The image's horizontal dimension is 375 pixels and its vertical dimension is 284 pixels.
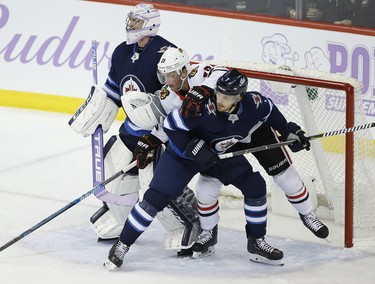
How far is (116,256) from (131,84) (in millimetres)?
760

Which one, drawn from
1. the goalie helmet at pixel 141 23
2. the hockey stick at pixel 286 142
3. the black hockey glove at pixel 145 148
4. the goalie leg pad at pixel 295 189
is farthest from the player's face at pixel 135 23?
the goalie leg pad at pixel 295 189

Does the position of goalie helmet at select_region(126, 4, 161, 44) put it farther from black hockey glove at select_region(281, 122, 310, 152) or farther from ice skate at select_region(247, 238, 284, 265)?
ice skate at select_region(247, 238, 284, 265)

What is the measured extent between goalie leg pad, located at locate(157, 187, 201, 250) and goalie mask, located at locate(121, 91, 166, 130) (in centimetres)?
39

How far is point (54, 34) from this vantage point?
24.4 feet

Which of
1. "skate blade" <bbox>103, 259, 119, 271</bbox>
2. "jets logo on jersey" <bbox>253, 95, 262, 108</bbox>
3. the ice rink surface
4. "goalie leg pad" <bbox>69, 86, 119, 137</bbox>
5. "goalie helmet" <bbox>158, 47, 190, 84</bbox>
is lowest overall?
the ice rink surface

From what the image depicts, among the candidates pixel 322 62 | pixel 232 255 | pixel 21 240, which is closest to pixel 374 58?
pixel 322 62

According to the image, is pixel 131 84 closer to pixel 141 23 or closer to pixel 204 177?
pixel 141 23

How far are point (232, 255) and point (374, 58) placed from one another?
171cm

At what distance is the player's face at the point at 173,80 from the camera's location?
15.2ft

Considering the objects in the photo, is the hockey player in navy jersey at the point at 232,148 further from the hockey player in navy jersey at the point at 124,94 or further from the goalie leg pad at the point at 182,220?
the hockey player in navy jersey at the point at 124,94

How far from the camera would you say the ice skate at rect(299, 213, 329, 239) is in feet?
16.3

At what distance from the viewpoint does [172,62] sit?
15.1 ft

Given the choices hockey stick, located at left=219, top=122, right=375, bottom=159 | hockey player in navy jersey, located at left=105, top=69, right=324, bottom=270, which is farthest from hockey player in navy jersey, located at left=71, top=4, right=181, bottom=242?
hockey stick, located at left=219, top=122, right=375, bottom=159

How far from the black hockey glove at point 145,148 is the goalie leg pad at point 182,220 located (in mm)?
263
